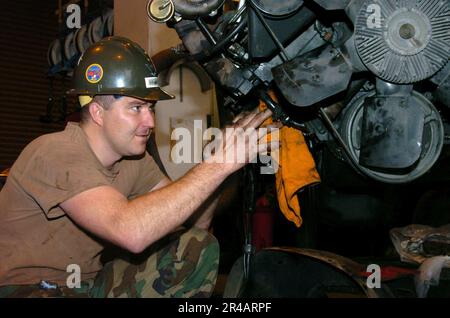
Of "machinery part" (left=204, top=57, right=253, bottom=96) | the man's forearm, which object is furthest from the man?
"machinery part" (left=204, top=57, right=253, bottom=96)

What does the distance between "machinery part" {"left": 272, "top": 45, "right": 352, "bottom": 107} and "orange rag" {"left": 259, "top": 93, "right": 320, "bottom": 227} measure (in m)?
0.22

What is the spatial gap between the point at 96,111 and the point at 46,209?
473mm

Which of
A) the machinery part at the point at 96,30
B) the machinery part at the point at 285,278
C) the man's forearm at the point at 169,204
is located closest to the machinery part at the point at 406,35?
the man's forearm at the point at 169,204

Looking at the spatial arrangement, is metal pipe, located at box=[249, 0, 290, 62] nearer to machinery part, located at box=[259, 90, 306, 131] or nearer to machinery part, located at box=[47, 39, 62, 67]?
machinery part, located at box=[259, 90, 306, 131]

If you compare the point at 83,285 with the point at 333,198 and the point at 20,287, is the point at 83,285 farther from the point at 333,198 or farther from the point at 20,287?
the point at 333,198

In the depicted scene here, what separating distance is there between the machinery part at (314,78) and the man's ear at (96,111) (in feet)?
2.48

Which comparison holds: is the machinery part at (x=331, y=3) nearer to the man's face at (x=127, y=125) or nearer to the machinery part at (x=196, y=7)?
the machinery part at (x=196, y=7)

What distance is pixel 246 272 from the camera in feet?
6.84

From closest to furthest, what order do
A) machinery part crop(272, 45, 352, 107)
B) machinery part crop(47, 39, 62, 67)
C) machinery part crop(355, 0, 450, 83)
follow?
machinery part crop(355, 0, 450, 83), machinery part crop(272, 45, 352, 107), machinery part crop(47, 39, 62, 67)

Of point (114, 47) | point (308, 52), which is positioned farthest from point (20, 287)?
point (308, 52)

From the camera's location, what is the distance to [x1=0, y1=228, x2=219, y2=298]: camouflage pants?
210 centimetres

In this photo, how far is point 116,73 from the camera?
2.07m

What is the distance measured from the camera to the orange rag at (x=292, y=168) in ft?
6.45
